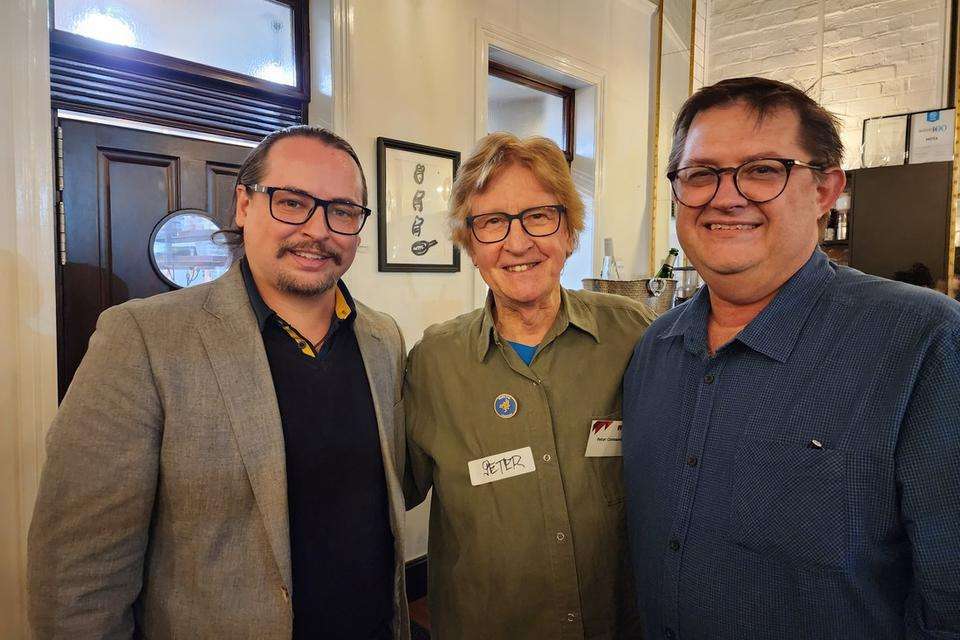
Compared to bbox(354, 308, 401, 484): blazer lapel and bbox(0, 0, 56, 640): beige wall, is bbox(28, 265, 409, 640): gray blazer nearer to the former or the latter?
bbox(354, 308, 401, 484): blazer lapel

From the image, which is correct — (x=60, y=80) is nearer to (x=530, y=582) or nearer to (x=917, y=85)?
(x=530, y=582)

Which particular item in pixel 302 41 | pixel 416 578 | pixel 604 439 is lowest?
pixel 416 578

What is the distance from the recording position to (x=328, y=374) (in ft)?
4.51

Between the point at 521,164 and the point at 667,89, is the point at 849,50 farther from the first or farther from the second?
the point at 521,164

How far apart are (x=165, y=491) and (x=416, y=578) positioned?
90.2 inches

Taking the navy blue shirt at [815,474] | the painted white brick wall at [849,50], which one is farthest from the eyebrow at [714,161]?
the painted white brick wall at [849,50]

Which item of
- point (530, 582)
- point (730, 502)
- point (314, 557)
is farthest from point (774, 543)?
point (314, 557)

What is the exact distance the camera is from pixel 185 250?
8.05 feet

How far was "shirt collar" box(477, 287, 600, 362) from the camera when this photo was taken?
1.51 meters

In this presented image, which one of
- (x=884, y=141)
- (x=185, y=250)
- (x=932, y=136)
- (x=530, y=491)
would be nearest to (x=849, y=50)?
(x=884, y=141)

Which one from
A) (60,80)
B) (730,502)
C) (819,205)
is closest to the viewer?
(730,502)

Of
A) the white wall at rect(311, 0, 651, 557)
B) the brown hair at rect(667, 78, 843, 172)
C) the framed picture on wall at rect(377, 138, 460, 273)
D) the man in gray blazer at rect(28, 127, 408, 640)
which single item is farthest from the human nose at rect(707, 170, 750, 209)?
the white wall at rect(311, 0, 651, 557)

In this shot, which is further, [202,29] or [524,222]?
[202,29]

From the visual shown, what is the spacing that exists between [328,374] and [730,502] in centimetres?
91
